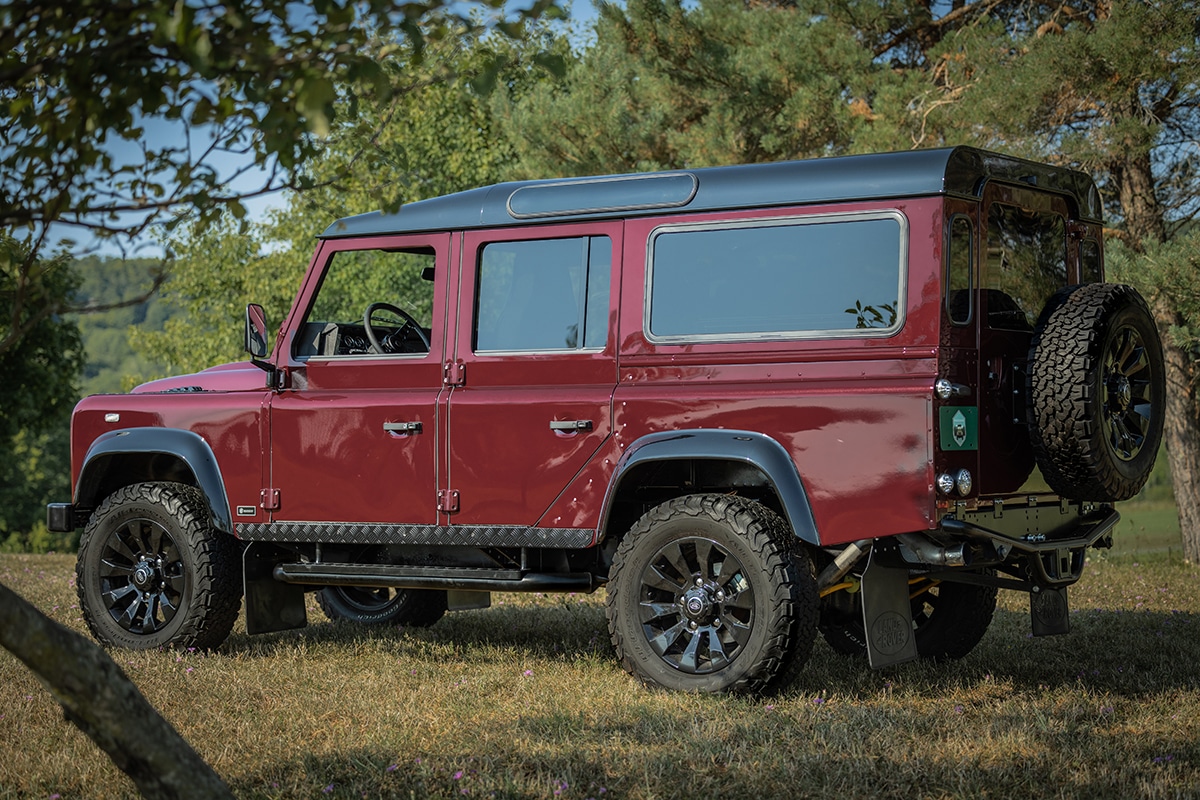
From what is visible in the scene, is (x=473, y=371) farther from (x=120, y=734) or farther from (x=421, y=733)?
(x=120, y=734)

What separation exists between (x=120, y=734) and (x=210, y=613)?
142 inches

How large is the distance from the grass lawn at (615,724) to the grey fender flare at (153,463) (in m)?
0.93

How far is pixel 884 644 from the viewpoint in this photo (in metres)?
5.44

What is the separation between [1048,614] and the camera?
5.89 m

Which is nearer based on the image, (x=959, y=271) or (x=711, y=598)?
(x=959, y=271)

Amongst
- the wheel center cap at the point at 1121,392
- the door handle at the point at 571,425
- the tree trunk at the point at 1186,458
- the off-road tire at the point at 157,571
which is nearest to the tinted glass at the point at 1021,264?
the wheel center cap at the point at 1121,392

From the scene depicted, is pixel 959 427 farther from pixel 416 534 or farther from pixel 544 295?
pixel 416 534

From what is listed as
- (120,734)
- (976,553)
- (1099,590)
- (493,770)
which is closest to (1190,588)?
(1099,590)

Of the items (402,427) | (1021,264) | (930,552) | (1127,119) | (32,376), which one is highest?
(1127,119)

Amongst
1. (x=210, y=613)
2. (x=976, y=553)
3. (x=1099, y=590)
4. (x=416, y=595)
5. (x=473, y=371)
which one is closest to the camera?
(x=976, y=553)

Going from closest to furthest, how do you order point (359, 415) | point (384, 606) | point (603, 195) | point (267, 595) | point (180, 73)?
point (180, 73), point (603, 195), point (359, 415), point (267, 595), point (384, 606)

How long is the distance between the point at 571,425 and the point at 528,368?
43 cm

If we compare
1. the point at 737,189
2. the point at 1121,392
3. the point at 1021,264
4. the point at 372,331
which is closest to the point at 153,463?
the point at 372,331

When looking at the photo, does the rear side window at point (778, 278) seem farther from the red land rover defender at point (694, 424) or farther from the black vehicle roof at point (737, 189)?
the black vehicle roof at point (737, 189)
